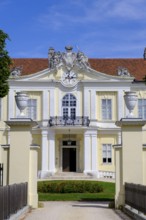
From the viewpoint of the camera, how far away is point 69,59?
41656 millimetres

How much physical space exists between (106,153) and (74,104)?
5.01 metres

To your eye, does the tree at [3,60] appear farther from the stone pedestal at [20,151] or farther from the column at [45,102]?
the column at [45,102]

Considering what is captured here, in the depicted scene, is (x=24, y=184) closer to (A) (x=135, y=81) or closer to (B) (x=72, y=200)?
(B) (x=72, y=200)

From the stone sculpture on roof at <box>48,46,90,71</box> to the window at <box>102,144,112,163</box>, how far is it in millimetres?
6998

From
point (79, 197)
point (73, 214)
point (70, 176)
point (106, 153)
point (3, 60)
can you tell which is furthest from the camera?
point (106, 153)

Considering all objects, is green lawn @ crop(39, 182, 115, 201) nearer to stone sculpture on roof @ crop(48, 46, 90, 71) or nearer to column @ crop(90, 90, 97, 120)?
column @ crop(90, 90, 97, 120)

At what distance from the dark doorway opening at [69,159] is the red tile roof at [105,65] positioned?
771cm

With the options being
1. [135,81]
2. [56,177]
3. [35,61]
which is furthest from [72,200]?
[35,61]

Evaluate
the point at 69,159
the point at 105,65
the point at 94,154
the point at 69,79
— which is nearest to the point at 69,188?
the point at 94,154

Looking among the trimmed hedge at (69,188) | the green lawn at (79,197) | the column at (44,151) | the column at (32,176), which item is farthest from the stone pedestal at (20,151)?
the column at (44,151)

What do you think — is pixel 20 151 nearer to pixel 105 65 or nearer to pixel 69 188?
pixel 69 188

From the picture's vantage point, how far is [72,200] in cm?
2153

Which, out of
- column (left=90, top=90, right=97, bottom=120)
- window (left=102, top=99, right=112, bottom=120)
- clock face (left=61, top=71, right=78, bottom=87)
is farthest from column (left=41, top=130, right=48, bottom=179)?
window (left=102, top=99, right=112, bottom=120)

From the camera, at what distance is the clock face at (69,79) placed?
41.7 m
